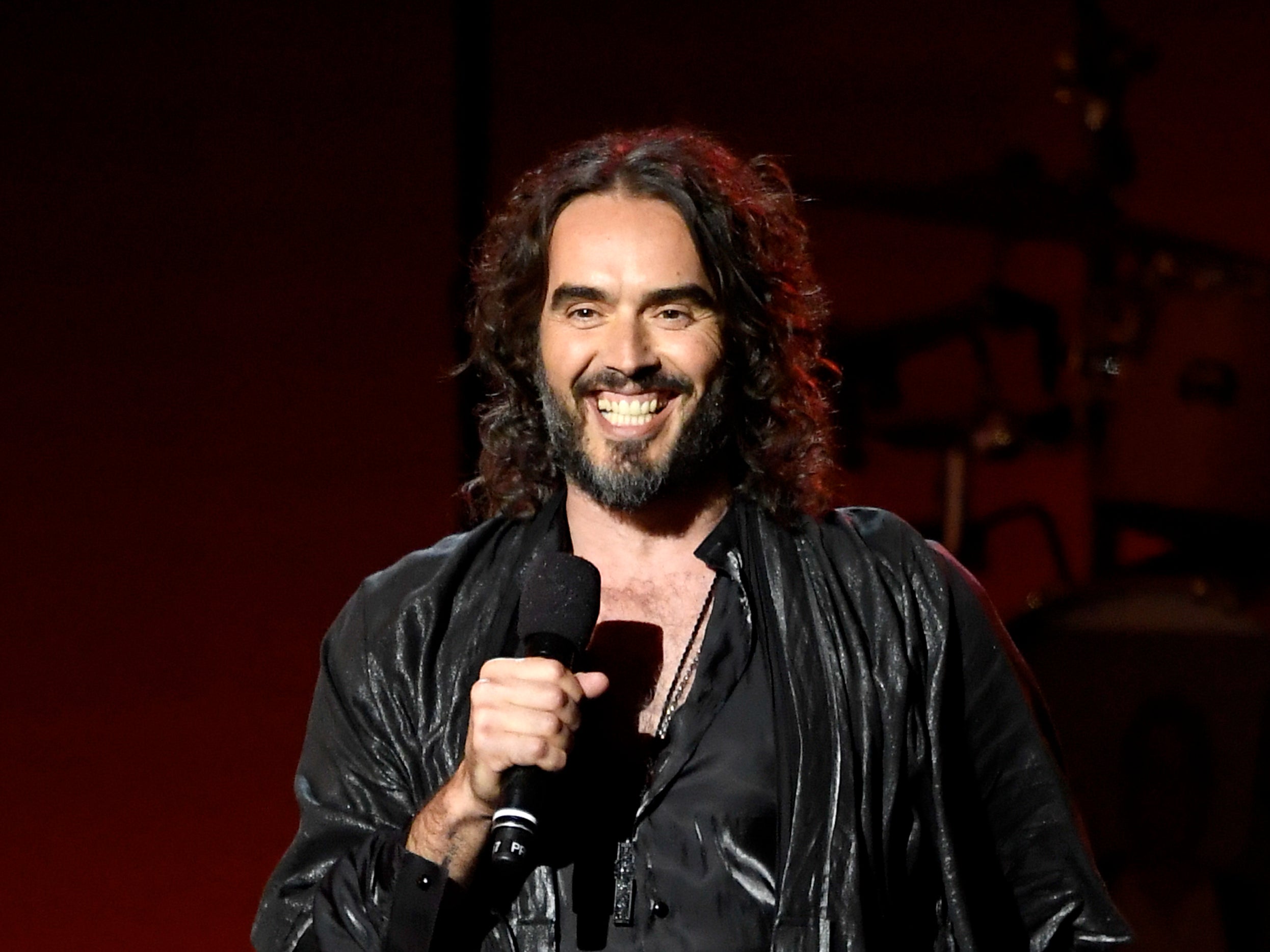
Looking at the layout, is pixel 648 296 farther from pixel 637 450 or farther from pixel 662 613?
pixel 662 613

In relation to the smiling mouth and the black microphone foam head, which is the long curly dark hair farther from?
the black microphone foam head

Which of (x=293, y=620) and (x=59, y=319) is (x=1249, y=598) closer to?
(x=293, y=620)

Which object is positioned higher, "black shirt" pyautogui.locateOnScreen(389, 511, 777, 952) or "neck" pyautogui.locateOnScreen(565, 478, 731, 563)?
"neck" pyautogui.locateOnScreen(565, 478, 731, 563)

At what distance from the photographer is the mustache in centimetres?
168

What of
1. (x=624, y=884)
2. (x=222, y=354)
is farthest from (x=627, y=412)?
(x=222, y=354)

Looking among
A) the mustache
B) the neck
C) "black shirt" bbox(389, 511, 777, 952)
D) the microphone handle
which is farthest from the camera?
the neck

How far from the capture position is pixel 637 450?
1.71m

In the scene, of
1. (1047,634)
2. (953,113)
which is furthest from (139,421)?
(953,113)

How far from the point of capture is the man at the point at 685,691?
1.58m

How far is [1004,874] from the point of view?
167 centimetres

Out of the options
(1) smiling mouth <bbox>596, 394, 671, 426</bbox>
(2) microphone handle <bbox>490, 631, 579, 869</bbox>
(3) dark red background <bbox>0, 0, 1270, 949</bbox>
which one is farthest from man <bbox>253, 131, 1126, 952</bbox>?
(3) dark red background <bbox>0, 0, 1270, 949</bbox>

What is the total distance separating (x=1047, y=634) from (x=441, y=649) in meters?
1.90

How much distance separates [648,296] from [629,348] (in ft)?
0.24

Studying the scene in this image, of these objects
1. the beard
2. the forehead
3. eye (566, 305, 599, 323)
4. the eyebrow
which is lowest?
the beard
